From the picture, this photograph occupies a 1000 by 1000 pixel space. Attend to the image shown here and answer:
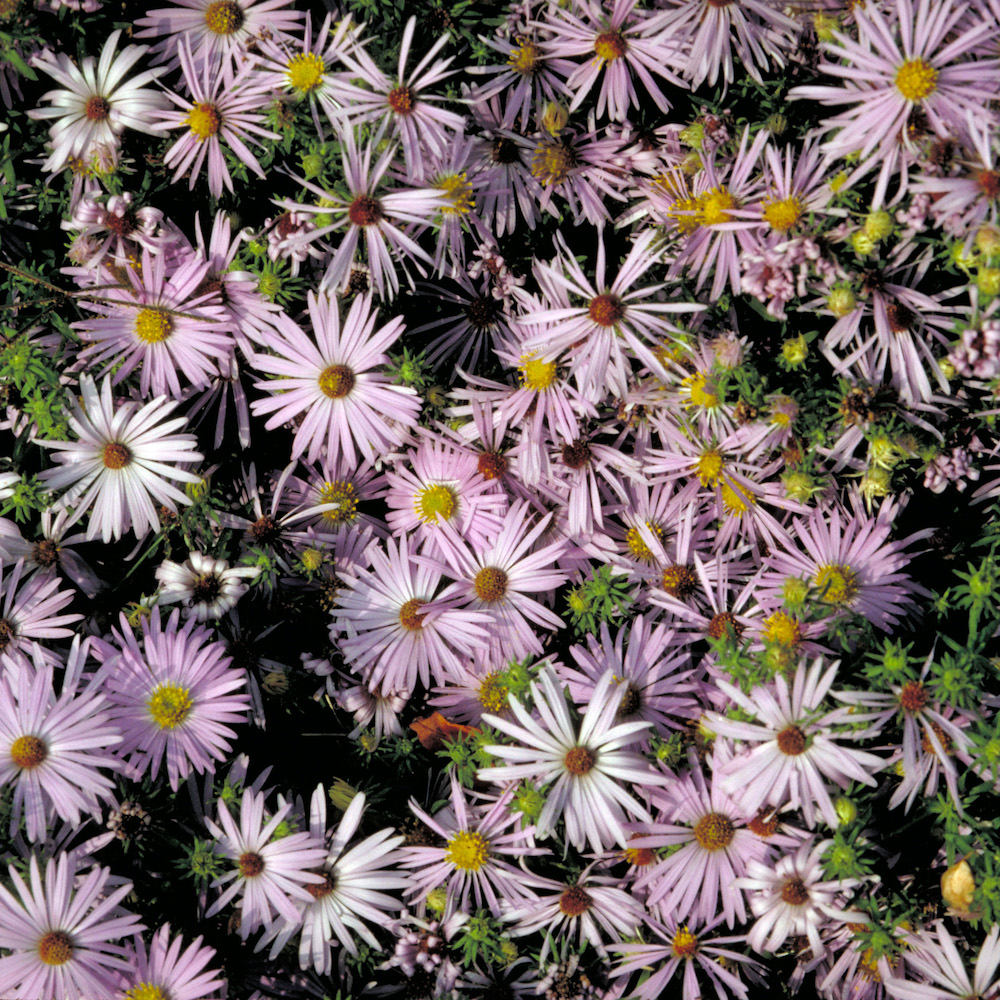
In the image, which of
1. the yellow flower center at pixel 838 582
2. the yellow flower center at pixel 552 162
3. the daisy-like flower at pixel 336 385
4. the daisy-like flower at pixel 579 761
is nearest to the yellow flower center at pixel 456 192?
the yellow flower center at pixel 552 162

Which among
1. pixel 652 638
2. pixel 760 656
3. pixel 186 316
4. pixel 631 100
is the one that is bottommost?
pixel 760 656

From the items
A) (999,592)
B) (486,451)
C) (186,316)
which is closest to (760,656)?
(999,592)

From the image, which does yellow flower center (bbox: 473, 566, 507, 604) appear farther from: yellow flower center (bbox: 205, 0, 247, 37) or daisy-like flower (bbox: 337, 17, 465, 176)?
yellow flower center (bbox: 205, 0, 247, 37)

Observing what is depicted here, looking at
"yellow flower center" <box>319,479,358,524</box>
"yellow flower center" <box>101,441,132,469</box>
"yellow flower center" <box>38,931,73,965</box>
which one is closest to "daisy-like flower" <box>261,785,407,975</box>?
"yellow flower center" <box>38,931,73,965</box>

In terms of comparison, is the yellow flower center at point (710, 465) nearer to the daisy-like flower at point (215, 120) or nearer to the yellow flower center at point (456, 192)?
the yellow flower center at point (456, 192)

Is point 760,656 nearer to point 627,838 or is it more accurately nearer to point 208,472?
point 627,838

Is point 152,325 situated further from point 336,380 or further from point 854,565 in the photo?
point 854,565
